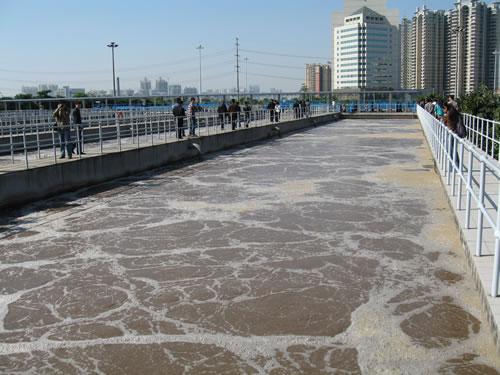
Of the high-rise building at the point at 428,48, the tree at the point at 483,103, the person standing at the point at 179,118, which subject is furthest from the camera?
the high-rise building at the point at 428,48

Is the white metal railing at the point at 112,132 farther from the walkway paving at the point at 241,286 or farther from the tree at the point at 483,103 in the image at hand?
the tree at the point at 483,103

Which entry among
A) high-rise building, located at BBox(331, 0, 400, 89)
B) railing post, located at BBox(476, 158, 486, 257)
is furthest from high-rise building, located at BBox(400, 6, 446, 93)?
railing post, located at BBox(476, 158, 486, 257)

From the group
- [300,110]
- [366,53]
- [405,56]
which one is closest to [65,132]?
[300,110]

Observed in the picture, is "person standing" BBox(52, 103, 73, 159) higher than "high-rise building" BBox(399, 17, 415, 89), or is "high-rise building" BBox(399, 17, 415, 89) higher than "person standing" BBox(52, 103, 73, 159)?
"high-rise building" BBox(399, 17, 415, 89)

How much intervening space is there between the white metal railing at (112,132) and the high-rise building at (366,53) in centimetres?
8354

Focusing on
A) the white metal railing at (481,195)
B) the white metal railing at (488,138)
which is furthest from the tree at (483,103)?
the white metal railing at (481,195)

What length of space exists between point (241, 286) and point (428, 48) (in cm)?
10227

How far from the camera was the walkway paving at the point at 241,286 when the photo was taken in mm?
5098

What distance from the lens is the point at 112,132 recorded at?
22.7 meters

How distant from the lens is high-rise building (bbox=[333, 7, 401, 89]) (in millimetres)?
142250

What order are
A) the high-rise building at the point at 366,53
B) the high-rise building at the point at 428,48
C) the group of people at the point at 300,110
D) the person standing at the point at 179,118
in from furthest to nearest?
the high-rise building at the point at 366,53
the high-rise building at the point at 428,48
the group of people at the point at 300,110
the person standing at the point at 179,118

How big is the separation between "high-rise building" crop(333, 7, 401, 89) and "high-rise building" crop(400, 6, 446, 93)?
2845 cm

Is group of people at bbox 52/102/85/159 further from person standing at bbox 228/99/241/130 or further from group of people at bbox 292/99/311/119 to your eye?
group of people at bbox 292/99/311/119

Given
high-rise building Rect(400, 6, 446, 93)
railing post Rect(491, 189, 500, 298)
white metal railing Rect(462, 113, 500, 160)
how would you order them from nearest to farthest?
railing post Rect(491, 189, 500, 298), white metal railing Rect(462, 113, 500, 160), high-rise building Rect(400, 6, 446, 93)
